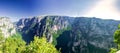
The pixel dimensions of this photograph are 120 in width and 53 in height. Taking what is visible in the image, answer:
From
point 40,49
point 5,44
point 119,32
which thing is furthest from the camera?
→ point 5,44

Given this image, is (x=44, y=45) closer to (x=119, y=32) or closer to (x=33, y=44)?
(x=33, y=44)

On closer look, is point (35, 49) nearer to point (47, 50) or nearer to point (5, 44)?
point (47, 50)

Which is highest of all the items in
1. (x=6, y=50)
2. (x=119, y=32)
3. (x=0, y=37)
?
(x=119, y=32)

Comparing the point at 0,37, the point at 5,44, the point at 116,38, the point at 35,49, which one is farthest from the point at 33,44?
the point at 5,44

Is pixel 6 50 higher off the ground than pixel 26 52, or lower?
lower

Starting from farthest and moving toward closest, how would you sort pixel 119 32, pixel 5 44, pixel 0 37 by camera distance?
pixel 5 44, pixel 0 37, pixel 119 32

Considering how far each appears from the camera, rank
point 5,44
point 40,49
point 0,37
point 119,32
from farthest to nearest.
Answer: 1. point 5,44
2. point 0,37
3. point 40,49
4. point 119,32

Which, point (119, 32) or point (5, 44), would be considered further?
point (5, 44)

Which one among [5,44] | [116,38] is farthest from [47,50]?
[5,44]

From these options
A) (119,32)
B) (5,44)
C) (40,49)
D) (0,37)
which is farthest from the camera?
(5,44)
